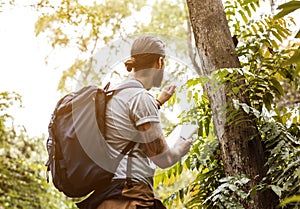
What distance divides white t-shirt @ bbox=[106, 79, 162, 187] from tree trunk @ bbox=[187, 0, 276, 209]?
1.28ft

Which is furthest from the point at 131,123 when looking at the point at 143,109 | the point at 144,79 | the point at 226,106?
the point at 226,106

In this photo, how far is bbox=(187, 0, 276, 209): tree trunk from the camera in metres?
2.46

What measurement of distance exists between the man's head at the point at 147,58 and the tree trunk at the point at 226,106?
27 centimetres

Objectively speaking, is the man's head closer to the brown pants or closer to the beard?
the beard

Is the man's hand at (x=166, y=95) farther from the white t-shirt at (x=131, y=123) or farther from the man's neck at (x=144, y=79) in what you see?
the white t-shirt at (x=131, y=123)

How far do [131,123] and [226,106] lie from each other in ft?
1.77

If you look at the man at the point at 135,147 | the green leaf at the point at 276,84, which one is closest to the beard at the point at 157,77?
the man at the point at 135,147

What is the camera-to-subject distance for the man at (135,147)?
2141mm

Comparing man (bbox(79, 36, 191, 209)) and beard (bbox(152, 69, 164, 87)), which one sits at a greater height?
beard (bbox(152, 69, 164, 87))

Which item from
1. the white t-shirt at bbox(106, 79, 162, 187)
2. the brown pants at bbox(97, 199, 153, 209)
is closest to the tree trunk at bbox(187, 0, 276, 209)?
the white t-shirt at bbox(106, 79, 162, 187)

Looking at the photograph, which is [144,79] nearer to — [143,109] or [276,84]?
[143,109]

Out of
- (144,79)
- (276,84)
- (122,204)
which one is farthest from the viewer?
(276,84)

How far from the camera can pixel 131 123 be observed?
7.18 ft

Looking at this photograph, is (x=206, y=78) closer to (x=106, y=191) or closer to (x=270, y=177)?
(x=270, y=177)
